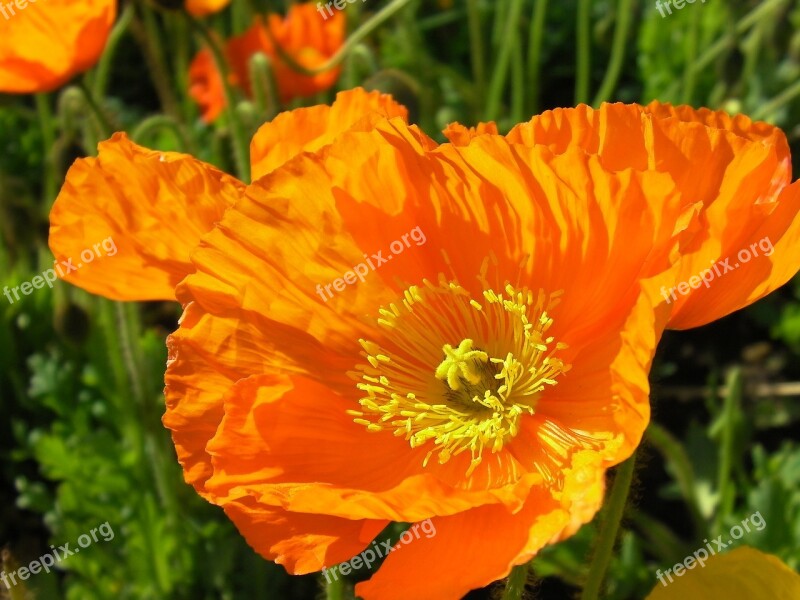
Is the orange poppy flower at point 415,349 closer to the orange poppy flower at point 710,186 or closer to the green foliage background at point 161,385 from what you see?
the orange poppy flower at point 710,186

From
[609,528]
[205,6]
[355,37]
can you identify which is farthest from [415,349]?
[205,6]

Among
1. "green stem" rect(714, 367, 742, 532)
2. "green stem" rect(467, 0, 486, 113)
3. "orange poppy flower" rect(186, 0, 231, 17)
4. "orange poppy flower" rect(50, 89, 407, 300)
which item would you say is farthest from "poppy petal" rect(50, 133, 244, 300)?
"green stem" rect(467, 0, 486, 113)

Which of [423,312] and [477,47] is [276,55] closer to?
[477,47]

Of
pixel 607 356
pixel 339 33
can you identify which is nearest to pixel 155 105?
pixel 339 33

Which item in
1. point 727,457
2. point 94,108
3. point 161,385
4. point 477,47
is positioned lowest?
point 727,457

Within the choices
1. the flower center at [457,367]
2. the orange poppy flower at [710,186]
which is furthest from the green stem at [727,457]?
the orange poppy flower at [710,186]

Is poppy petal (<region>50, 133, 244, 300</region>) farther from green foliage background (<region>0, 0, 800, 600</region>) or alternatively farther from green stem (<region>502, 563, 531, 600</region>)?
green stem (<region>502, 563, 531, 600</region>)
